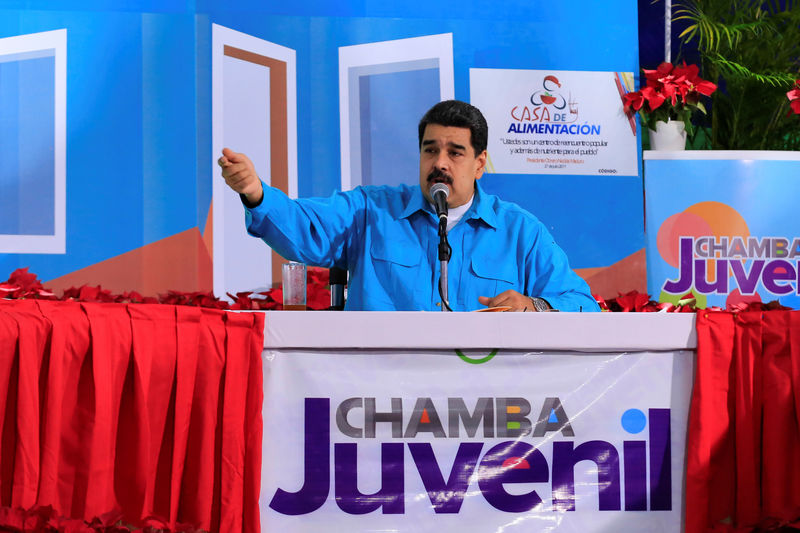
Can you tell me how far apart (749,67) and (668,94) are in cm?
59

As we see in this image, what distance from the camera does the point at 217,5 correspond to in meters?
3.81

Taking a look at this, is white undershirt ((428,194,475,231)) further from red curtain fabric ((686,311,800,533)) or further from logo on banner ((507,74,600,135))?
logo on banner ((507,74,600,135))

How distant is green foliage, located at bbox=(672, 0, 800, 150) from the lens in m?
4.12

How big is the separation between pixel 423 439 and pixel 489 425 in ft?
0.44

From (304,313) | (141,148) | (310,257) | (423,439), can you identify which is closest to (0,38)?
(141,148)

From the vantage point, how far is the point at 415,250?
256 cm

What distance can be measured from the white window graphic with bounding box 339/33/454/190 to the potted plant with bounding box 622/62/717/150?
3.01ft

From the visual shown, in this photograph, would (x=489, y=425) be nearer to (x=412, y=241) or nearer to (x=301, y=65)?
(x=412, y=241)

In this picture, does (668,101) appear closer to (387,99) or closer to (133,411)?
(387,99)

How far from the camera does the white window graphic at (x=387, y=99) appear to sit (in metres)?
3.91

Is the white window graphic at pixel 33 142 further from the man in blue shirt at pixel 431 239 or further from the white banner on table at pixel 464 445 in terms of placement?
the white banner on table at pixel 464 445

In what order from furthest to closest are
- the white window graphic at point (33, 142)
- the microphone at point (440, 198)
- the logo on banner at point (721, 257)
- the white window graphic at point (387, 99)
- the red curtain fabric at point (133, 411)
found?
the white window graphic at point (387, 99), the logo on banner at point (721, 257), the white window graphic at point (33, 142), the microphone at point (440, 198), the red curtain fabric at point (133, 411)

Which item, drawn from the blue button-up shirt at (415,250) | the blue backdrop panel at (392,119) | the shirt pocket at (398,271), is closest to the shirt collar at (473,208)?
the blue button-up shirt at (415,250)

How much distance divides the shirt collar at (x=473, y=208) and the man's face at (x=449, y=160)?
0.10 feet
